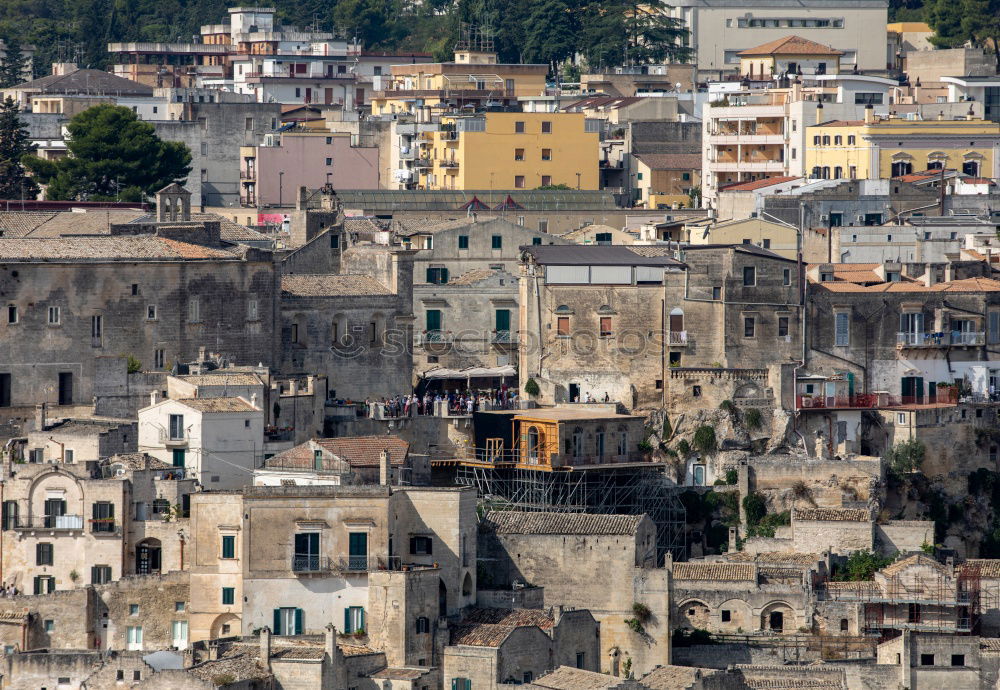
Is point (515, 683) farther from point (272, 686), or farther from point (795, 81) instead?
point (795, 81)

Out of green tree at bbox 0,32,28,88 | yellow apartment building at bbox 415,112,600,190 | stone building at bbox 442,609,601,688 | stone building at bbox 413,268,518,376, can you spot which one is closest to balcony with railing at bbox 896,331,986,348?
stone building at bbox 413,268,518,376

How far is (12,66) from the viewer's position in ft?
439

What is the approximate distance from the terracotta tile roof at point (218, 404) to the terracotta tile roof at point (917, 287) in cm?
1614

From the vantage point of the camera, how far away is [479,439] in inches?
2886

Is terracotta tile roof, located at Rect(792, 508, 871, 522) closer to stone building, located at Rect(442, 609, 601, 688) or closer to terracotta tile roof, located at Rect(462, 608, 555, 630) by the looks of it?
stone building, located at Rect(442, 609, 601, 688)

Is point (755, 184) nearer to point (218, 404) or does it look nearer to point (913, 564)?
point (913, 564)

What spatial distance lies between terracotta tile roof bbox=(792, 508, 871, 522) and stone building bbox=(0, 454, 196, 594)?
50.2ft

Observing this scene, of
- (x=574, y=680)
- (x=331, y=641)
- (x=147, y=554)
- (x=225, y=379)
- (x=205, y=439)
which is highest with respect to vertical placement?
(x=225, y=379)

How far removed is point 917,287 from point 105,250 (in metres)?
21.4

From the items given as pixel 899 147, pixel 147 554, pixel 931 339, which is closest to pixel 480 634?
pixel 147 554

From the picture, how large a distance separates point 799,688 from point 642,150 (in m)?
51.7

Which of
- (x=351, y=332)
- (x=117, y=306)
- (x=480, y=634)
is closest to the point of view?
(x=480, y=634)

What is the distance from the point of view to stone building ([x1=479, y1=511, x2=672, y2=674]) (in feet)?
217

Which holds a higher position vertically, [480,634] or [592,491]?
[592,491]
